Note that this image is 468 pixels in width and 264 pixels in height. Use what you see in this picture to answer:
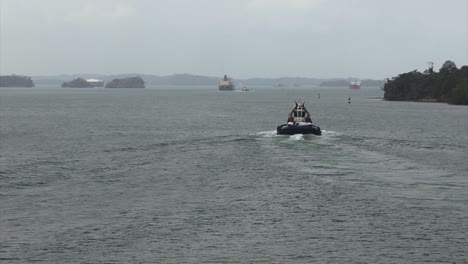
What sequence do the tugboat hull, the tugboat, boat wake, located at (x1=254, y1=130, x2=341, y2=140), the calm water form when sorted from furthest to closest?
the tugboat
the tugboat hull
boat wake, located at (x1=254, y1=130, x2=341, y2=140)
the calm water

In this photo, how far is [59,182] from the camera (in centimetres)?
5509

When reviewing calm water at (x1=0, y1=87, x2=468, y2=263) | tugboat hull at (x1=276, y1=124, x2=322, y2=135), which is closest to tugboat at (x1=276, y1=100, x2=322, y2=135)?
tugboat hull at (x1=276, y1=124, x2=322, y2=135)

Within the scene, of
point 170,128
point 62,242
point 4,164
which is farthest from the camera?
point 170,128

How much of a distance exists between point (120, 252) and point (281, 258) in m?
9.14

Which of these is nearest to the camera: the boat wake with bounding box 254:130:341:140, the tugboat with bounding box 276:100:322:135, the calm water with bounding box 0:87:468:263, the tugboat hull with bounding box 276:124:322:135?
the calm water with bounding box 0:87:468:263

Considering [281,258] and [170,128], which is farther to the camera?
[170,128]

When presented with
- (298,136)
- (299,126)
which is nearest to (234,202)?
(298,136)

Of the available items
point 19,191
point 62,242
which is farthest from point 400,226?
point 19,191

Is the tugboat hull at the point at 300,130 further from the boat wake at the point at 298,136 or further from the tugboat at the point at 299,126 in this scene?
the boat wake at the point at 298,136

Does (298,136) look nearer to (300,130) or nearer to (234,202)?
(300,130)

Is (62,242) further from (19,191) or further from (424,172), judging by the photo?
(424,172)

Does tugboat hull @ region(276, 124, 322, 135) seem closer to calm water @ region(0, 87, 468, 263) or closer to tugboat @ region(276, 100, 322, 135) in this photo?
tugboat @ region(276, 100, 322, 135)

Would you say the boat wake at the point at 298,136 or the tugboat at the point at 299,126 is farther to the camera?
the tugboat at the point at 299,126

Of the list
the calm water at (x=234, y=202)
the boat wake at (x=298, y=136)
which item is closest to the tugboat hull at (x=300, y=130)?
the boat wake at (x=298, y=136)
